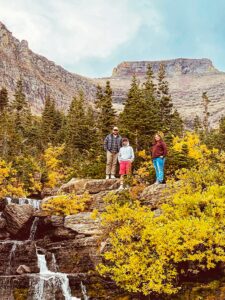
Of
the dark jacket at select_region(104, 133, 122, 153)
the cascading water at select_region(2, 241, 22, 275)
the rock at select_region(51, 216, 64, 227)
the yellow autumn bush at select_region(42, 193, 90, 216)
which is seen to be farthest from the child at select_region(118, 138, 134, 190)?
the cascading water at select_region(2, 241, 22, 275)

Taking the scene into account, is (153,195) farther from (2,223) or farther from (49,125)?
(49,125)

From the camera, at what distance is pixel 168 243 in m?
15.6

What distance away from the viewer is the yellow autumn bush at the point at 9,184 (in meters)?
38.5

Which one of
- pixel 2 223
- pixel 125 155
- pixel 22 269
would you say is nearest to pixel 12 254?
pixel 22 269

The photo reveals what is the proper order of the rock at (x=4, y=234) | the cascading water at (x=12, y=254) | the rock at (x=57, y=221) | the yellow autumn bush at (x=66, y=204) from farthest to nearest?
the yellow autumn bush at (x=66, y=204), the rock at (x=4, y=234), the rock at (x=57, y=221), the cascading water at (x=12, y=254)

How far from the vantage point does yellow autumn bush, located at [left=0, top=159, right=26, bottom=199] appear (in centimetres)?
3853

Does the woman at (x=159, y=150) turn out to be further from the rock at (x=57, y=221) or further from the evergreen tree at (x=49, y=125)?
the evergreen tree at (x=49, y=125)

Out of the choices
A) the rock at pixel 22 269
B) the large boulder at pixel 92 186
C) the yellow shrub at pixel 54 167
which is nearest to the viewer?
the rock at pixel 22 269

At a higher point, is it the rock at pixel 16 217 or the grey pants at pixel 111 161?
the grey pants at pixel 111 161

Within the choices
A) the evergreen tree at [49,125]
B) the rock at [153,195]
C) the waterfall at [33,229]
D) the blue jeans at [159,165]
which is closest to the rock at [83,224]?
the waterfall at [33,229]

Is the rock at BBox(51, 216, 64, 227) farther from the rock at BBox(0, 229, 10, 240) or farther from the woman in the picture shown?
the woman

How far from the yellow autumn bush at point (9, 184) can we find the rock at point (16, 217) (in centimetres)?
1375

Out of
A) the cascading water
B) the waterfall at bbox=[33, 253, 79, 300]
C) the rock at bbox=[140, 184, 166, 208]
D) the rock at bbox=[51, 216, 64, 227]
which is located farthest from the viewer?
the rock at bbox=[51, 216, 64, 227]

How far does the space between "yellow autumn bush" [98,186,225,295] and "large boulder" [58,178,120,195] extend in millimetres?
6623
